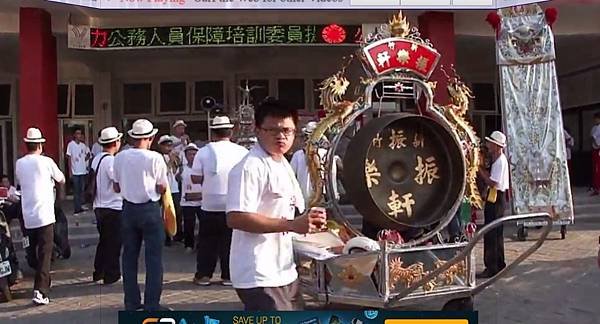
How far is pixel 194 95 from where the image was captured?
17359mm

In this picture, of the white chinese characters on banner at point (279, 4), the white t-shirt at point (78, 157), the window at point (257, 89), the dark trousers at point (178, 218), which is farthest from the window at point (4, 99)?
the dark trousers at point (178, 218)

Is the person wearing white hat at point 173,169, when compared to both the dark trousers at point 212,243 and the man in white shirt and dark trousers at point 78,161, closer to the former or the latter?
the dark trousers at point 212,243

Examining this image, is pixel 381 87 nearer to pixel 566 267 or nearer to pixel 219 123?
pixel 219 123

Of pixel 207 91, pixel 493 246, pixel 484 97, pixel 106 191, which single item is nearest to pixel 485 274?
pixel 493 246

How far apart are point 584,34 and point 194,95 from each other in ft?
27.9

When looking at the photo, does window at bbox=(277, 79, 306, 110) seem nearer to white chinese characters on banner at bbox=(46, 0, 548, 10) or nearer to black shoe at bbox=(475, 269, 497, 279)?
white chinese characters on banner at bbox=(46, 0, 548, 10)

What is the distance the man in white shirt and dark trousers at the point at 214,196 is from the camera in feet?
24.8

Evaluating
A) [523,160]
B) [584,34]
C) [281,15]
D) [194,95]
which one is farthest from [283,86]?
[523,160]

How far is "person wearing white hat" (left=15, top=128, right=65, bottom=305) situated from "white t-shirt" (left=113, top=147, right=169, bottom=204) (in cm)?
99

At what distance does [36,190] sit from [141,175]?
128cm

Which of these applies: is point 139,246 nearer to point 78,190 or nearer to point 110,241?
point 110,241

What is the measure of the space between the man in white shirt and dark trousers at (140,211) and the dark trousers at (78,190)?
263 inches

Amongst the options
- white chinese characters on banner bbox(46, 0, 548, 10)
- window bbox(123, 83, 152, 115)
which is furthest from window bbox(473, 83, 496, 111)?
window bbox(123, 83, 152, 115)

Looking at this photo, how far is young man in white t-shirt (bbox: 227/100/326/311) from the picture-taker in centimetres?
348
